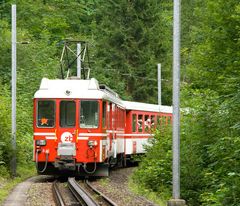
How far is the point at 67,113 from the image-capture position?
23.6m

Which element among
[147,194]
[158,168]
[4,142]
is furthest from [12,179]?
[147,194]

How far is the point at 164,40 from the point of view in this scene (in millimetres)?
59656

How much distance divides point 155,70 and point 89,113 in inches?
1371

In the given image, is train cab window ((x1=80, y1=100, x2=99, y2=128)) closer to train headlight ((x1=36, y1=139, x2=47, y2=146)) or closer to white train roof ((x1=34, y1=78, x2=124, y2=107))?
white train roof ((x1=34, y1=78, x2=124, y2=107))

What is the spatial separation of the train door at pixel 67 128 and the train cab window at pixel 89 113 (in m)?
0.22

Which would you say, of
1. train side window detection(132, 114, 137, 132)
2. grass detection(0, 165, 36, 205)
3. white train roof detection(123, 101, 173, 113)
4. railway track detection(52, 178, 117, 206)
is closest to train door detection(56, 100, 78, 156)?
railway track detection(52, 178, 117, 206)

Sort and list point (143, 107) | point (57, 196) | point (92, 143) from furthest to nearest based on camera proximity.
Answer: point (143, 107)
point (92, 143)
point (57, 196)

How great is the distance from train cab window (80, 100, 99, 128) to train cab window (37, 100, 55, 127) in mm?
935

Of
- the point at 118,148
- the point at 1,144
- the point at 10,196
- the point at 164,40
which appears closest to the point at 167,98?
the point at 164,40

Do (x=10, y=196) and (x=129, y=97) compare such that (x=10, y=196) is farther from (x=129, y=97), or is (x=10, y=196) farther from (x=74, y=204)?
(x=129, y=97)

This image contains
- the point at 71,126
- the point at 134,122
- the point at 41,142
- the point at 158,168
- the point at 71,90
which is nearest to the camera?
the point at 158,168

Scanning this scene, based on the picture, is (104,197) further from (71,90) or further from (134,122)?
(134,122)

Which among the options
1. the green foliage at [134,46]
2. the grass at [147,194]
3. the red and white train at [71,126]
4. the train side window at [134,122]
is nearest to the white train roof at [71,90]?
Answer: the red and white train at [71,126]

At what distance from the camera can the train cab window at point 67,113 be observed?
2344cm
